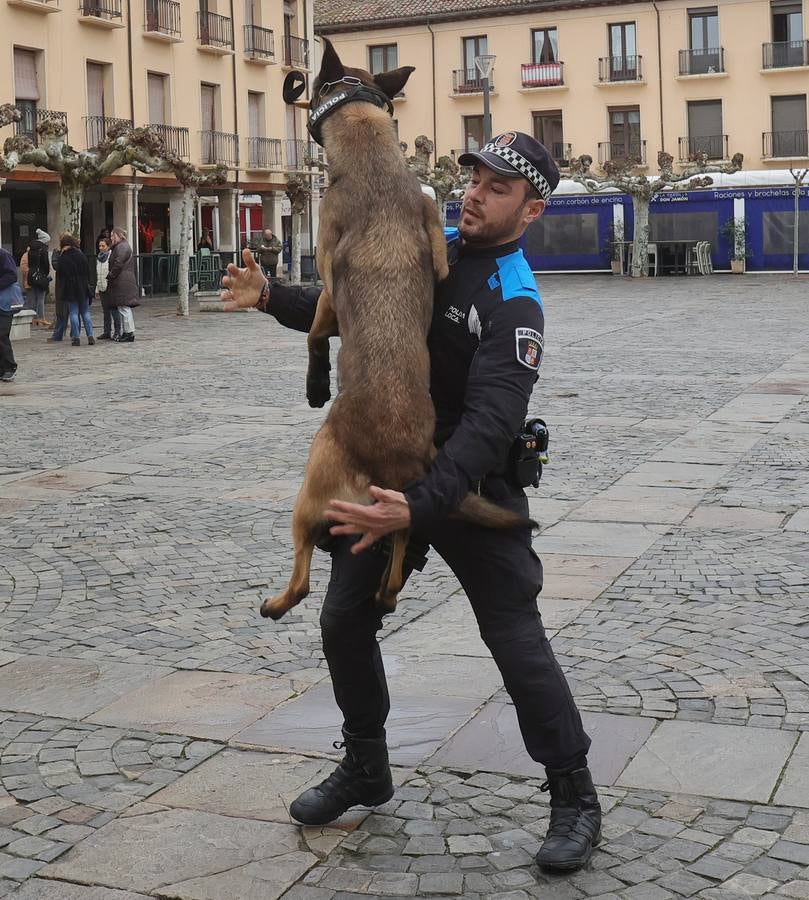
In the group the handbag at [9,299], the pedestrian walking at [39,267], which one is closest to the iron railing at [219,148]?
the pedestrian walking at [39,267]

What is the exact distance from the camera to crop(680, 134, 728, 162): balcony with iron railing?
51.9 metres

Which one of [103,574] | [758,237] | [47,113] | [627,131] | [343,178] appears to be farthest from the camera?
[627,131]

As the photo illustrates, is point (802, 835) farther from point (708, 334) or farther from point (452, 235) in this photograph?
point (708, 334)

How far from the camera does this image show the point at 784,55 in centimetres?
5106

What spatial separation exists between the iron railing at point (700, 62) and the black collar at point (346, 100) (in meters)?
51.2

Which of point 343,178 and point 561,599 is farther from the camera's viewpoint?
point 561,599

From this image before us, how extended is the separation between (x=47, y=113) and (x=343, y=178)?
35.0 m

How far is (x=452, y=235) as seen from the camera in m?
3.70

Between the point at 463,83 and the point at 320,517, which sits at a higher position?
the point at 463,83

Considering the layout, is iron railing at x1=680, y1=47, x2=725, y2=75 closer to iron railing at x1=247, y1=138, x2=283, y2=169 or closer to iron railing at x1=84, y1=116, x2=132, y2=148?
iron railing at x1=247, y1=138, x2=283, y2=169

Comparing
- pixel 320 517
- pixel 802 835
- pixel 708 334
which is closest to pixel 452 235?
pixel 320 517

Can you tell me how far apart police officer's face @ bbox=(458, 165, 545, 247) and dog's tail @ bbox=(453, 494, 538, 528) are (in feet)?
2.08

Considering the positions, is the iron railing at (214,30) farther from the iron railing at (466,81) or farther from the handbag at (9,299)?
the handbag at (9,299)

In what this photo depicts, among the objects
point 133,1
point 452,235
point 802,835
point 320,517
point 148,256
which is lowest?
point 802,835
